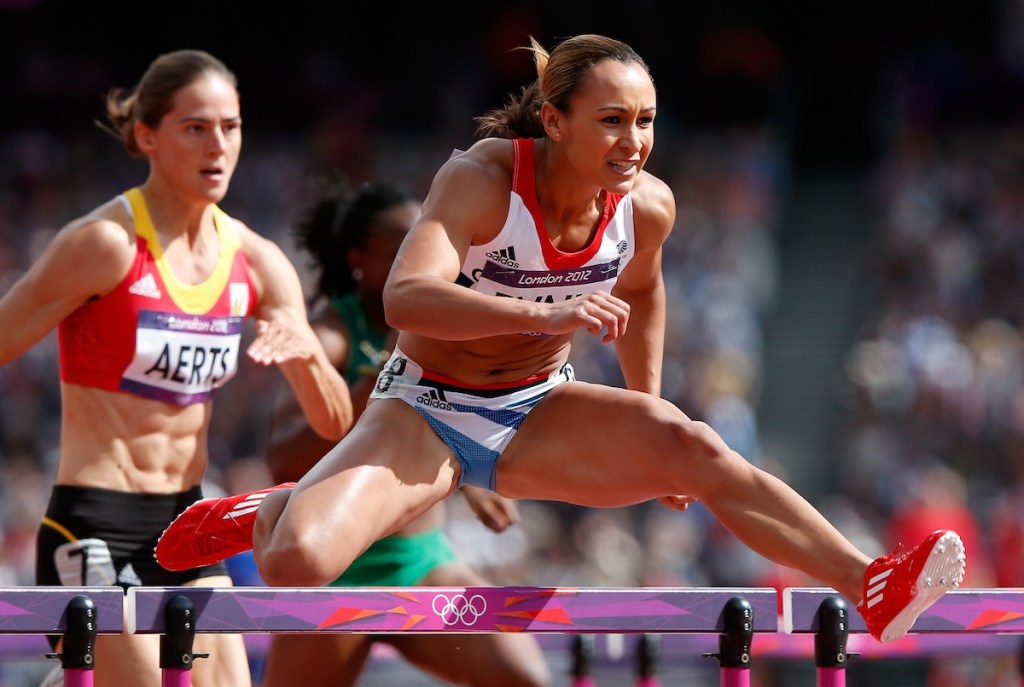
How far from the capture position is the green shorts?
5504 millimetres

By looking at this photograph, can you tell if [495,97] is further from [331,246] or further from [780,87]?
[331,246]

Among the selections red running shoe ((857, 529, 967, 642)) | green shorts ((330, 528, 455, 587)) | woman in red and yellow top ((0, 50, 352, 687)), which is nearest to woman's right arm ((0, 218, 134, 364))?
woman in red and yellow top ((0, 50, 352, 687))

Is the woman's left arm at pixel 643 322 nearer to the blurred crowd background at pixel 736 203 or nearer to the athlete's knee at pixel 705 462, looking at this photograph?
the athlete's knee at pixel 705 462

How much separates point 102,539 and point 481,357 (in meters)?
1.29

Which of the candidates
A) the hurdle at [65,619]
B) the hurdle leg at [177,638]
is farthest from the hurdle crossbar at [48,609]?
the hurdle leg at [177,638]

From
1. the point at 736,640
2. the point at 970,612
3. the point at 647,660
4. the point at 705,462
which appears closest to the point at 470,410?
the point at 705,462

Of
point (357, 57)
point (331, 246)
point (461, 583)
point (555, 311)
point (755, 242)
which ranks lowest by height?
point (461, 583)

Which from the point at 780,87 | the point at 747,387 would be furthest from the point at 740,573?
the point at 780,87

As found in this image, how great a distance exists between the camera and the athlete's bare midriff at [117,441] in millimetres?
4793

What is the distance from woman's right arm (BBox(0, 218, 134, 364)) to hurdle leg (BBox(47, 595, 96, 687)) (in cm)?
127

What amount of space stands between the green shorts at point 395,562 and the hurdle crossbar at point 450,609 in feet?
5.24

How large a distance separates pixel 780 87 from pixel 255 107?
5682mm

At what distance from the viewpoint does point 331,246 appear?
612 cm

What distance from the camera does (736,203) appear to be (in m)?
15.0
